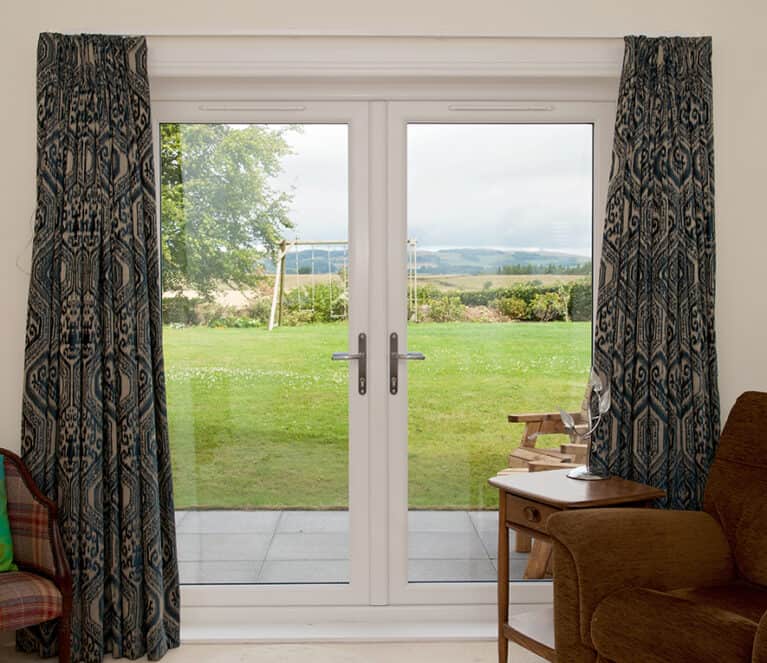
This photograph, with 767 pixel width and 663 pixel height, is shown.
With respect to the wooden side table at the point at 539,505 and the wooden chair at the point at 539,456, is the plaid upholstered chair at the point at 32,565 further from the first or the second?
the wooden chair at the point at 539,456

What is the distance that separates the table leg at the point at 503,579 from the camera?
9.49 feet

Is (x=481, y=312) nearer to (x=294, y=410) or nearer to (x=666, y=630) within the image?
(x=294, y=410)

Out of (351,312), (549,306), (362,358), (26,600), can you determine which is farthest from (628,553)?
(26,600)

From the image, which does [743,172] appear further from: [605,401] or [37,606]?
[37,606]

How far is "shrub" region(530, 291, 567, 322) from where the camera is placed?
11.1 ft

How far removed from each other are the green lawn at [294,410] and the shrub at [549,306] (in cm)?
4

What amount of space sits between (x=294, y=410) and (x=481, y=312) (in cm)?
86

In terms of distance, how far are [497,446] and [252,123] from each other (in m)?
1.64

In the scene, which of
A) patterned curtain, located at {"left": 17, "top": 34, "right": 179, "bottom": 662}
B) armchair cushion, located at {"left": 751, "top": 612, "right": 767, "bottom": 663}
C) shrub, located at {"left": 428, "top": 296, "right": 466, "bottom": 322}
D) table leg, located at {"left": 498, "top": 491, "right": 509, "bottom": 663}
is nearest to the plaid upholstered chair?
patterned curtain, located at {"left": 17, "top": 34, "right": 179, "bottom": 662}

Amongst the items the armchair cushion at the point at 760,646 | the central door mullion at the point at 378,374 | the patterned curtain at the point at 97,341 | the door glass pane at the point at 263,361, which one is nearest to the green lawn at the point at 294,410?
the door glass pane at the point at 263,361

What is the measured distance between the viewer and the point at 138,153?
307cm

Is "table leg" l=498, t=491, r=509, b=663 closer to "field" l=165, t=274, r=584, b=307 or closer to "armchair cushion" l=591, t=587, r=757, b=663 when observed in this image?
"armchair cushion" l=591, t=587, r=757, b=663

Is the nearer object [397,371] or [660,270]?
[660,270]

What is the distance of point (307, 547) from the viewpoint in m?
3.37
